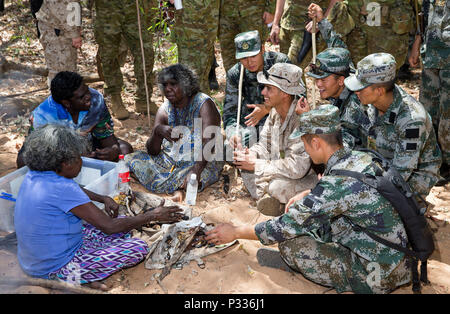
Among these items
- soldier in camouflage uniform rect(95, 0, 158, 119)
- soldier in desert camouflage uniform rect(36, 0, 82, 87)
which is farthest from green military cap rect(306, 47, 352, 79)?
soldier in desert camouflage uniform rect(36, 0, 82, 87)

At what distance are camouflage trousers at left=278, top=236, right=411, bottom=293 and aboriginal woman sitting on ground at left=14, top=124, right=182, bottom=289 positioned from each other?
1.12 meters

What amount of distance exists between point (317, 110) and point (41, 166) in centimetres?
180

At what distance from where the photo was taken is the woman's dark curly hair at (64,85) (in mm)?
4008

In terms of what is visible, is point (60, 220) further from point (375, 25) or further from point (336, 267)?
point (375, 25)

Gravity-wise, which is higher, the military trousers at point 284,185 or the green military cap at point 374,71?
the green military cap at point 374,71

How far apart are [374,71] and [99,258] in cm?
246

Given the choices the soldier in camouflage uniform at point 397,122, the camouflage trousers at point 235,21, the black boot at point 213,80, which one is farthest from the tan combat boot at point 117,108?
the soldier in camouflage uniform at point 397,122

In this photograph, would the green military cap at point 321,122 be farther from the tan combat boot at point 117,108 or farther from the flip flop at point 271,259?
the tan combat boot at point 117,108

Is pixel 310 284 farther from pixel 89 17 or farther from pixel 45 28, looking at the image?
pixel 89 17

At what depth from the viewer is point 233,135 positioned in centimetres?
461

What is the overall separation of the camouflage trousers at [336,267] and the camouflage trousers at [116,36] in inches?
154

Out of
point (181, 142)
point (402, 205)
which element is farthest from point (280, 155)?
point (402, 205)

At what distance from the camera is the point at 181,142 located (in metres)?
4.59

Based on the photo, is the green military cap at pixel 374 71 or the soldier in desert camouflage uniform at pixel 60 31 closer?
the green military cap at pixel 374 71
